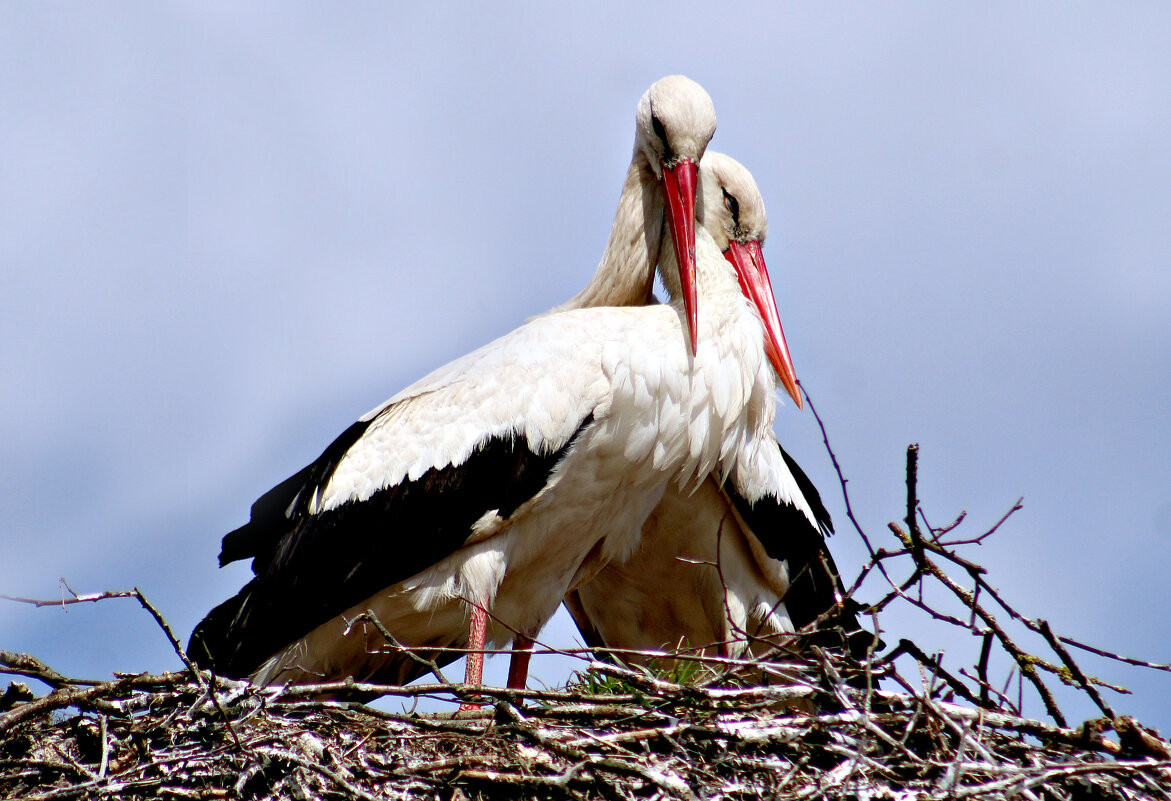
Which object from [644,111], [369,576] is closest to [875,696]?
[369,576]

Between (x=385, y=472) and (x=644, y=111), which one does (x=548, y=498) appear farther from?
(x=644, y=111)

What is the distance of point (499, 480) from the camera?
441cm

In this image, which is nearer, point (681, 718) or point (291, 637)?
point (681, 718)

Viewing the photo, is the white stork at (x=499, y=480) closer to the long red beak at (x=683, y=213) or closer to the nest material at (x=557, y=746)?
the long red beak at (x=683, y=213)

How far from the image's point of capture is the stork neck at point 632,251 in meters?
5.06

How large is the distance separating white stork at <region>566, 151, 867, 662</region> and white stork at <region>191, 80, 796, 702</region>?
0.20m

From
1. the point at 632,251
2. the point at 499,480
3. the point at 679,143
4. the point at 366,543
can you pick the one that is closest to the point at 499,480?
the point at 499,480

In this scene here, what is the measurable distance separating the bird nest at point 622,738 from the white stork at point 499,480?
2.15 feet

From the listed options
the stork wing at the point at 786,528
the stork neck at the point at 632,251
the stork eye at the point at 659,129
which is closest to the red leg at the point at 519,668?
the stork wing at the point at 786,528

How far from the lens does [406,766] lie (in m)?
3.47

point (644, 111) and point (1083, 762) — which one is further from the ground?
point (644, 111)

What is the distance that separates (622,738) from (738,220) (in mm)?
2639

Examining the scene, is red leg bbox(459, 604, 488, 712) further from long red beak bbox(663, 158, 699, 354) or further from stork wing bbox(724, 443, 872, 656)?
long red beak bbox(663, 158, 699, 354)

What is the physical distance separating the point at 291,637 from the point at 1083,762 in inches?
96.2
